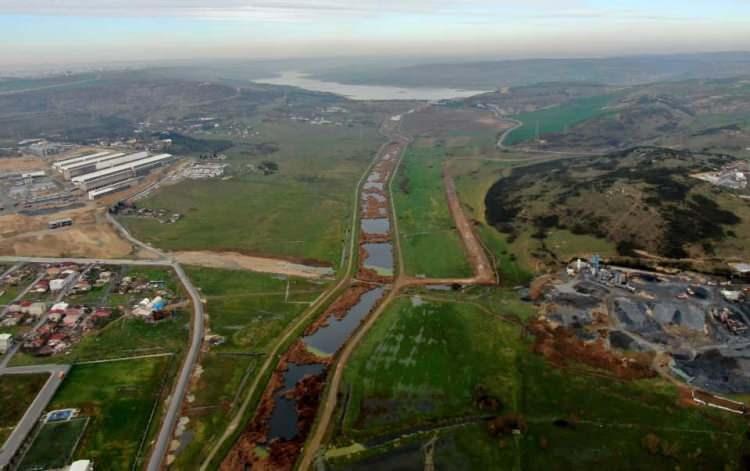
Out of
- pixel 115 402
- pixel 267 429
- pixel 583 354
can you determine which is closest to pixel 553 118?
pixel 583 354

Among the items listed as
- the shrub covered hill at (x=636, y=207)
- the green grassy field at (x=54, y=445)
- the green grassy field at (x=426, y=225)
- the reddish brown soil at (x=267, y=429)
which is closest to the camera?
the green grassy field at (x=54, y=445)

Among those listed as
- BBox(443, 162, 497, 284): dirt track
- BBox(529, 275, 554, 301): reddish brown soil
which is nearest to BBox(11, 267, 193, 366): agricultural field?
BBox(443, 162, 497, 284): dirt track

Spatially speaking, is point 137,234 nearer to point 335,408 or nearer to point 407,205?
point 407,205

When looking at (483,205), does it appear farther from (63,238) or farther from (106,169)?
(106,169)

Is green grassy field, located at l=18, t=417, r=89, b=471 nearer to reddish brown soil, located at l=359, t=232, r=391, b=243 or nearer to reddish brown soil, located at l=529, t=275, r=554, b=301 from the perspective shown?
reddish brown soil, located at l=529, t=275, r=554, b=301

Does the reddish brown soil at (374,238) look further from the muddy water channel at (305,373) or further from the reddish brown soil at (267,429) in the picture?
the reddish brown soil at (267,429)

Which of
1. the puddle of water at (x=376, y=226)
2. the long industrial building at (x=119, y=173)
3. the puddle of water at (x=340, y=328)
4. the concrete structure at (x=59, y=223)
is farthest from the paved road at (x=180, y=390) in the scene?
the long industrial building at (x=119, y=173)

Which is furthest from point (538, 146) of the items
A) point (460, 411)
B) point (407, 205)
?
point (460, 411)
